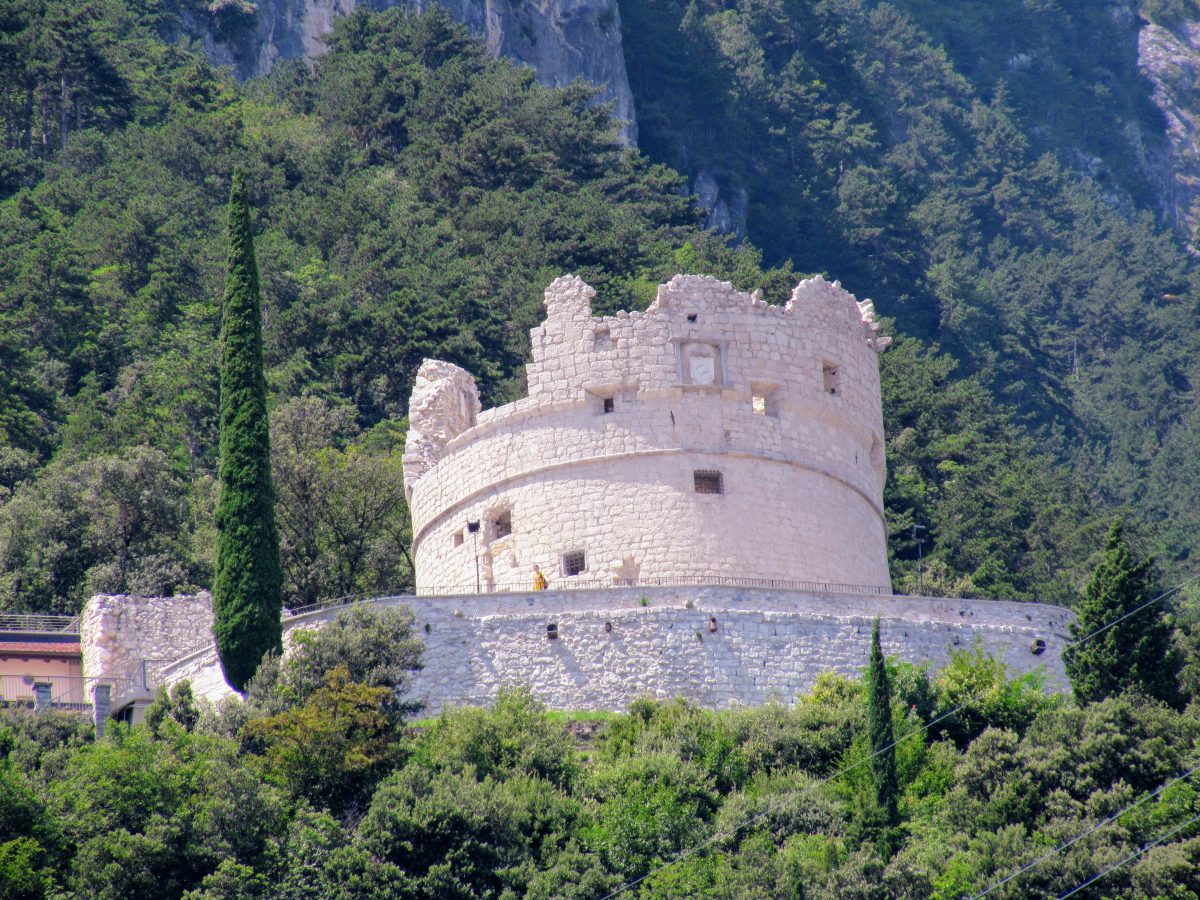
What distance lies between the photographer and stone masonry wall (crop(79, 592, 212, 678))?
3884 cm

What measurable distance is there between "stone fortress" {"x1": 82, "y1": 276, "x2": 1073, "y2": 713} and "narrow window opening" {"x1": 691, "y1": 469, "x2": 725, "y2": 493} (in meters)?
0.04

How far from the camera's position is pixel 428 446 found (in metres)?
43.4

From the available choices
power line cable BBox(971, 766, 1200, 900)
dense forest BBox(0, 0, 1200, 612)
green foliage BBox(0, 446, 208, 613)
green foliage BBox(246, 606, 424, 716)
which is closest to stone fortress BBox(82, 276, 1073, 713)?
green foliage BBox(246, 606, 424, 716)

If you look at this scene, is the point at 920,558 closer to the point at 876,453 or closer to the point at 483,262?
the point at 876,453

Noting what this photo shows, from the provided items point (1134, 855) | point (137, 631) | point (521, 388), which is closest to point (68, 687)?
point (137, 631)

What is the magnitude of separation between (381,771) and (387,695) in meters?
1.41

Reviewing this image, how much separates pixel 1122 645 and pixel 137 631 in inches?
689

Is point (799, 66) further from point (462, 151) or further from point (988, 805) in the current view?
point (988, 805)

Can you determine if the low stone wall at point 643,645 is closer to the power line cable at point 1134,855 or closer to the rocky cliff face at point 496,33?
the power line cable at point 1134,855

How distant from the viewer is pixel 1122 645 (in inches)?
1330

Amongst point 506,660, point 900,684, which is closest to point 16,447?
point 506,660

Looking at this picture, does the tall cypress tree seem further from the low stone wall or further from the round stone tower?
the round stone tower

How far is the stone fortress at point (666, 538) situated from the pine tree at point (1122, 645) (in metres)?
3.00

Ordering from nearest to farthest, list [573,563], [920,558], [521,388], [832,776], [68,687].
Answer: [832,776] < [573,563] < [68,687] < [920,558] < [521,388]
